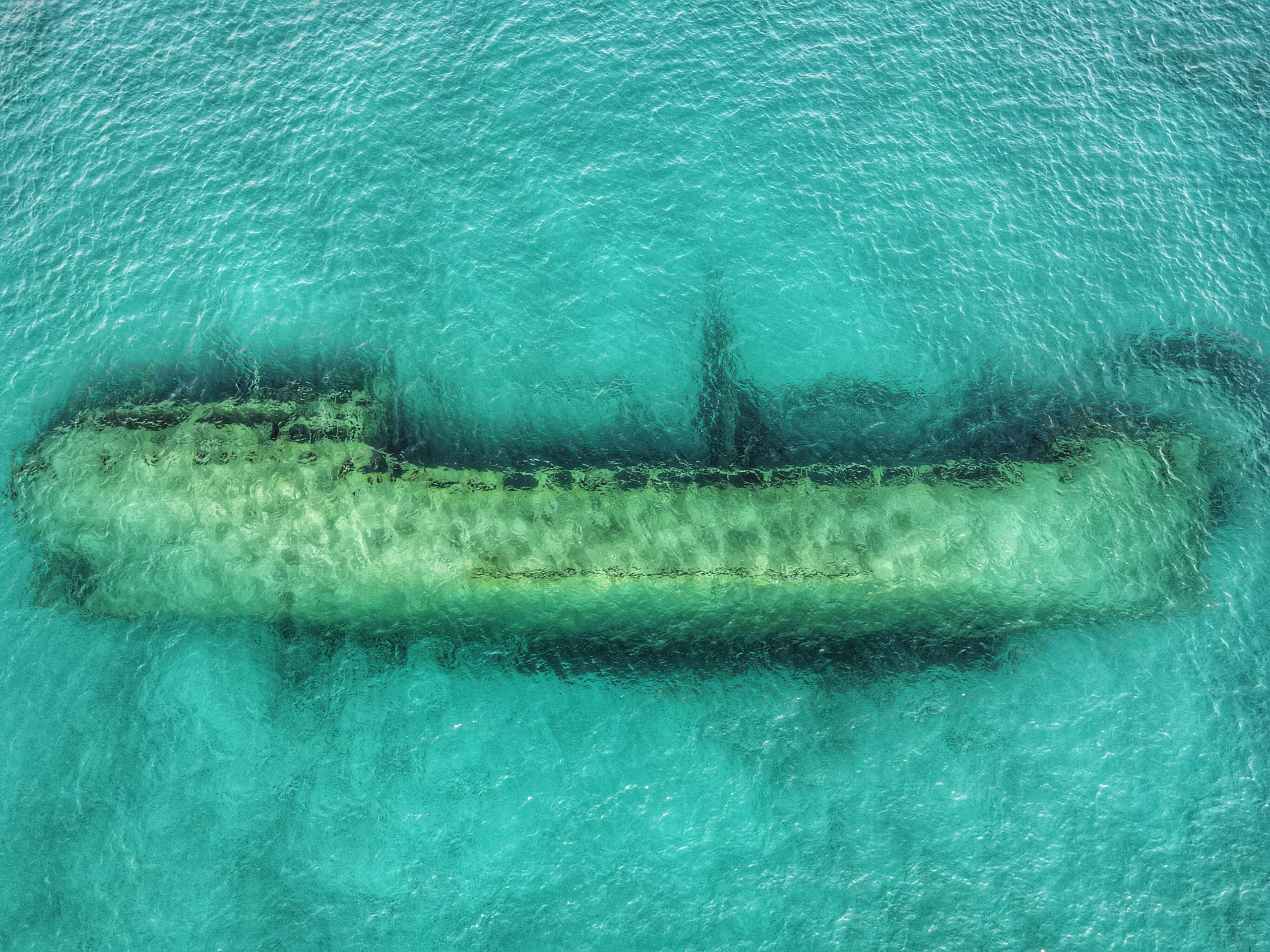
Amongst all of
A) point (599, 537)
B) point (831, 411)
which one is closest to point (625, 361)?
point (599, 537)

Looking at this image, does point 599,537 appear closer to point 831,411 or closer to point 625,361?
point 625,361

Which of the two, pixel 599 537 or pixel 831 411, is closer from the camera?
pixel 599 537

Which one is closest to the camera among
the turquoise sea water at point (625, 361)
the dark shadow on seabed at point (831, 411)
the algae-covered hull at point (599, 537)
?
the turquoise sea water at point (625, 361)

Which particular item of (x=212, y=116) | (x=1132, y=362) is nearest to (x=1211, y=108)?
(x=1132, y=362)

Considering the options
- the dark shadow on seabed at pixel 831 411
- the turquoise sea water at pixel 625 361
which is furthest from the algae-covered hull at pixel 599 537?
the turquoise sea water at pixel 625 361

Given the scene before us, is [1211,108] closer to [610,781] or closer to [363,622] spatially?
[610,781]

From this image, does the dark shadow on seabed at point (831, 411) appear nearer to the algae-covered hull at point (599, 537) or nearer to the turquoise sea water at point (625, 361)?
the algae-covered hull at point (599, 537)
